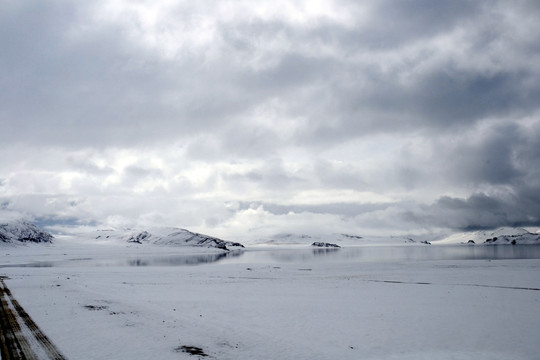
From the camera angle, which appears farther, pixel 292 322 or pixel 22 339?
pixel 292 322

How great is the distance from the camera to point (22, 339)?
66.0 feet

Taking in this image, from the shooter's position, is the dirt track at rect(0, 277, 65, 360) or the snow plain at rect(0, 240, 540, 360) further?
the snow plain at rect(0, 240, 540, 360)

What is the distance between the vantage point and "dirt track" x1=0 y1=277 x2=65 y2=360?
17.5 m

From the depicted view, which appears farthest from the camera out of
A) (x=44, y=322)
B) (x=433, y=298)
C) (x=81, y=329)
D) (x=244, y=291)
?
(x=244, y=291)

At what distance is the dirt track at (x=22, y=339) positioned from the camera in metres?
17.5

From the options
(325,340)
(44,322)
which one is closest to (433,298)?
(325,340)

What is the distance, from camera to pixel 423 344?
2092 cm

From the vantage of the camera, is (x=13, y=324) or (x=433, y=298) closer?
(x=13, y=324)

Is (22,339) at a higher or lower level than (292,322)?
higher

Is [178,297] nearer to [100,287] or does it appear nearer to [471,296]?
[100,287]

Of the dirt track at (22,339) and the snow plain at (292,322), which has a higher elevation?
the dirt track at (22,339)

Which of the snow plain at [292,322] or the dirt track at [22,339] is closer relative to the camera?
the dirt track at [22,339]

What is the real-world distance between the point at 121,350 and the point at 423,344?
55.3 feet

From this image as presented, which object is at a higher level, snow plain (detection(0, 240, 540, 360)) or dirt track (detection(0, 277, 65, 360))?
dirt track (detection(0, 277, 65, 360))
